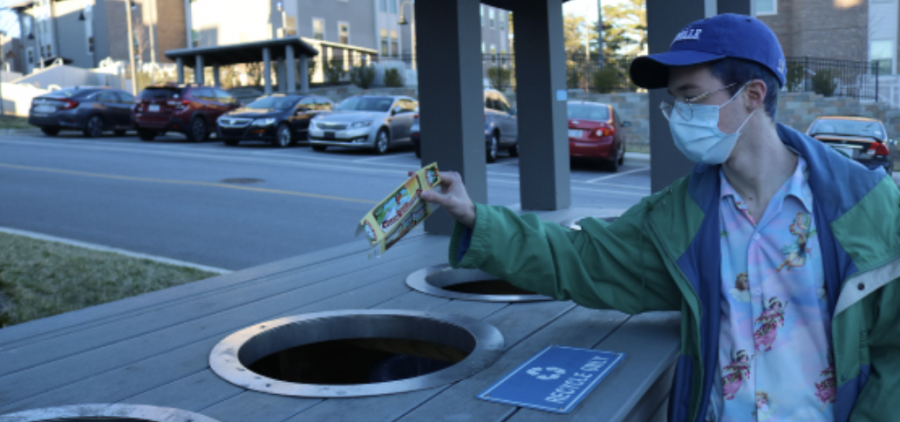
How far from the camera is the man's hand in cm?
230

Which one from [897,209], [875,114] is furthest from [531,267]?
[875,114]

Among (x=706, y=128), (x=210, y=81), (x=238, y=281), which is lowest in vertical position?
(x=238, y=281)

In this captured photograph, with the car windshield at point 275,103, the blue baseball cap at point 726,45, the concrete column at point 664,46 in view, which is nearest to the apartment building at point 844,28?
the car windshield at point 275,103

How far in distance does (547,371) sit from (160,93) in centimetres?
2172

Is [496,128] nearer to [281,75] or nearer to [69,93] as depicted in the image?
[69,93]

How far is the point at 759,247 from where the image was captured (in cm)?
216

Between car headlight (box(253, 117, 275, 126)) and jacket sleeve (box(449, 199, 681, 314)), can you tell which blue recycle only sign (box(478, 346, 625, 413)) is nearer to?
jacket sleeve (box(449, 199, 681, 314))

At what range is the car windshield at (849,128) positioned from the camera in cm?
1621

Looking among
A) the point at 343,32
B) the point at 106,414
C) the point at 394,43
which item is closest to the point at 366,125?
the point at 106,414

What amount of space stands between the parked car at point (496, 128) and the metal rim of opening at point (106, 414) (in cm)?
1614

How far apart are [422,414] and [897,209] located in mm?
1347

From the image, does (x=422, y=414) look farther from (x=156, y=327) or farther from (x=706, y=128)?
(x=156, y=327)

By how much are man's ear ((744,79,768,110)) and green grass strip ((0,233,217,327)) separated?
13.5ft

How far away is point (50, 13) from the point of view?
185 feet
